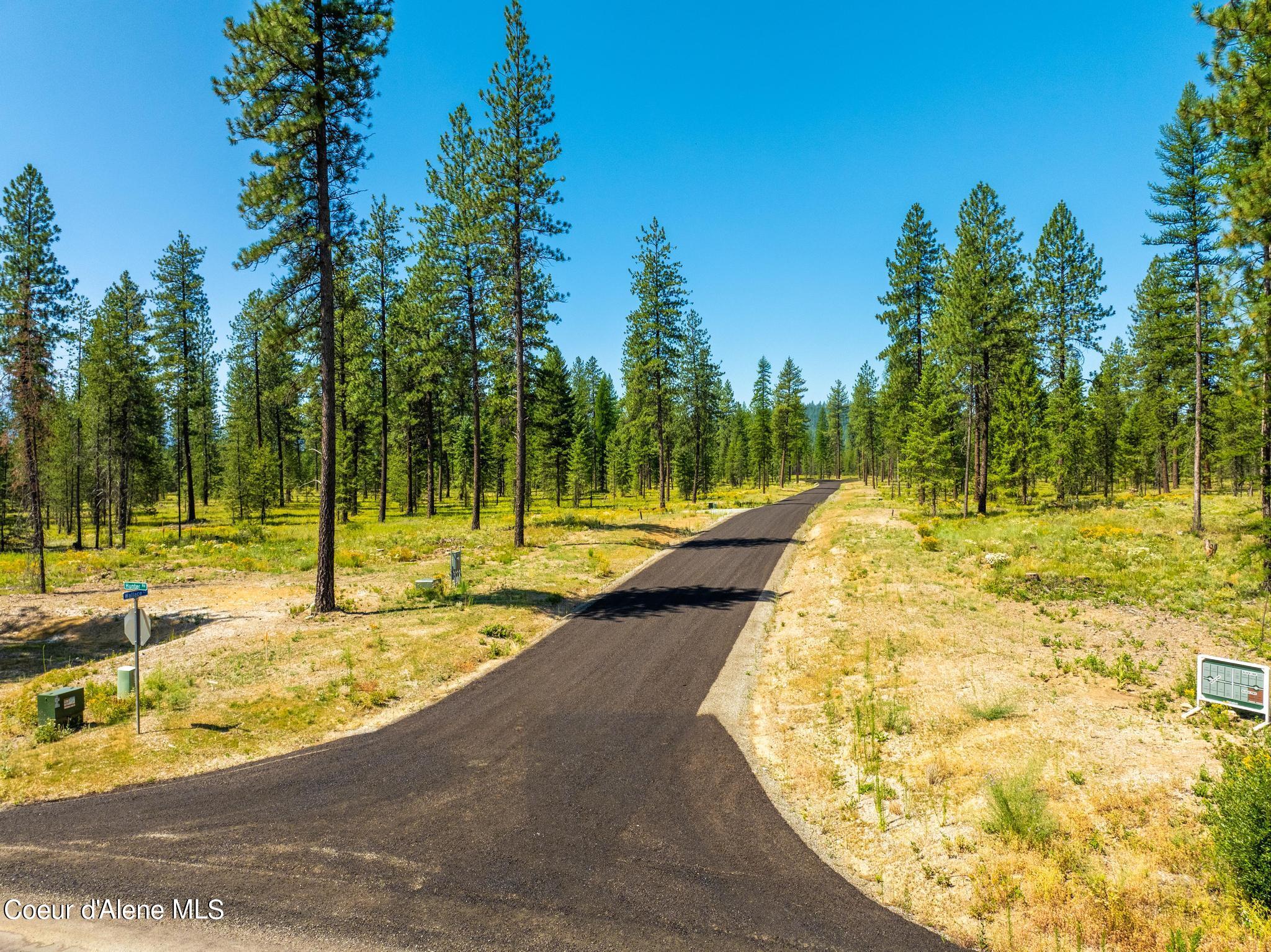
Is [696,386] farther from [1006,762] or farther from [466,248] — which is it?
[1006,762]

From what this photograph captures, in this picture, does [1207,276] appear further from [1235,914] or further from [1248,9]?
[1235,914]

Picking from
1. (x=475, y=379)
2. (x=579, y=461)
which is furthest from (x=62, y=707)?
(x=579, y=461)

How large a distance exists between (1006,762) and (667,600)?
11407 millimetres

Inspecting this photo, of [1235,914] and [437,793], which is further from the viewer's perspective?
[437,793]

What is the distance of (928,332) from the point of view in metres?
39.5

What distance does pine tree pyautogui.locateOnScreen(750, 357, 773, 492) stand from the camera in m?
75.0

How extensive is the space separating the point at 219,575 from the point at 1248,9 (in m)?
37.3

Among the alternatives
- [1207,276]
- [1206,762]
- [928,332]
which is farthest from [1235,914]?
[928,332]

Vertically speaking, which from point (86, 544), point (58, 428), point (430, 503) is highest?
point (58, 428)

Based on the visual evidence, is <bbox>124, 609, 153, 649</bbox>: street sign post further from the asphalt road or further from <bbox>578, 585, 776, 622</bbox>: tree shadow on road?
<bbox>578, 585, 776, 622</bbox>: tree shadow on road

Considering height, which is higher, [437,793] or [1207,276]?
[1207,276]

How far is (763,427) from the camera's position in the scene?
75.0 m

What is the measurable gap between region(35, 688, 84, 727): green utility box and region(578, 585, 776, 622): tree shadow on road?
36.0ft

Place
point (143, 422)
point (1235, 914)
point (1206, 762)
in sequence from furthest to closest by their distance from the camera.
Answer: point (143, 422)
point (1206, 762)
point (1235, 914)
